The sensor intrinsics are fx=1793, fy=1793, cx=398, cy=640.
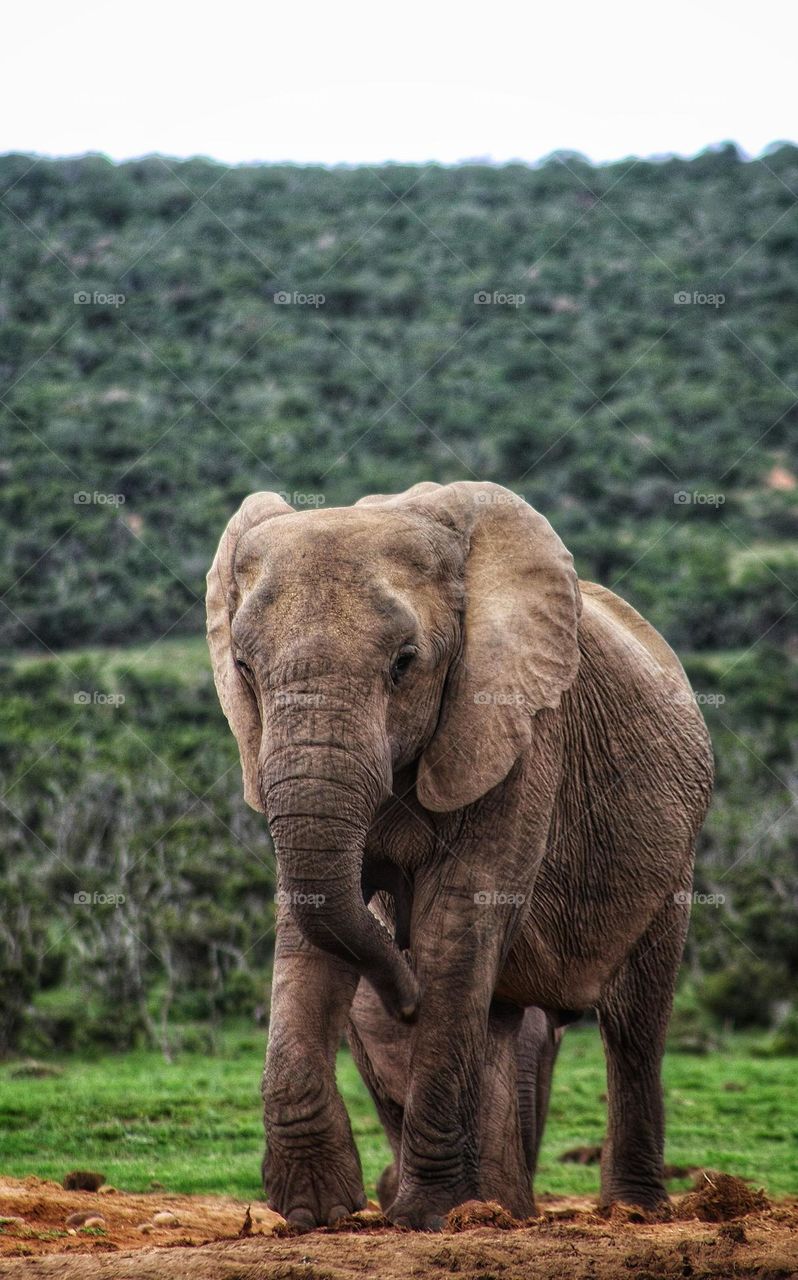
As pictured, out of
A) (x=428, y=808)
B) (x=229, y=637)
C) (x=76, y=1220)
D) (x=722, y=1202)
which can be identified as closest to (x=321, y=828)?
(x=428, y=808)

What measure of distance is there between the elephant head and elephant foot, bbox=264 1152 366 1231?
63cm

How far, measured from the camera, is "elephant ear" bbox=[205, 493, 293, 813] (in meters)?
6.35

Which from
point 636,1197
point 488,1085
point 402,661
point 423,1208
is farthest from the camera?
point 636,1197

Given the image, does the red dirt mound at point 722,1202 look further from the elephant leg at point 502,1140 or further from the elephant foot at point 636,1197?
the elephant foot at point 636,1197

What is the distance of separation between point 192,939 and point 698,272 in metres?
34.3

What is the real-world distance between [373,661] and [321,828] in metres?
0.61

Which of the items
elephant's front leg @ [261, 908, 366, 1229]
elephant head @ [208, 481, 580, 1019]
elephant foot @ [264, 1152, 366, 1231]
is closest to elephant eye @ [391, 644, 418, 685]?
elephant head @ [208, 481, 580, 1019]

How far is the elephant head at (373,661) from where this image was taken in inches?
223

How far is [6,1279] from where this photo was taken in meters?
4.89

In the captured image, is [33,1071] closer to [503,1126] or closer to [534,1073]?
[534,1073]

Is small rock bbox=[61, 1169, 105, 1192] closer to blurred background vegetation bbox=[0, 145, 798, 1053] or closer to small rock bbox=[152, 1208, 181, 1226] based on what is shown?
small rock bbox=[152, 1208, 181, 1226]

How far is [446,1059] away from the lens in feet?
20.4

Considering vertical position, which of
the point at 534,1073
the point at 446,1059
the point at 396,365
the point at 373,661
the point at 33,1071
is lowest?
the point at 33,1071

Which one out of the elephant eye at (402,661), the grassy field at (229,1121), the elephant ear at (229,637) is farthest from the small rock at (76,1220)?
the elephant eye at (402,661)
